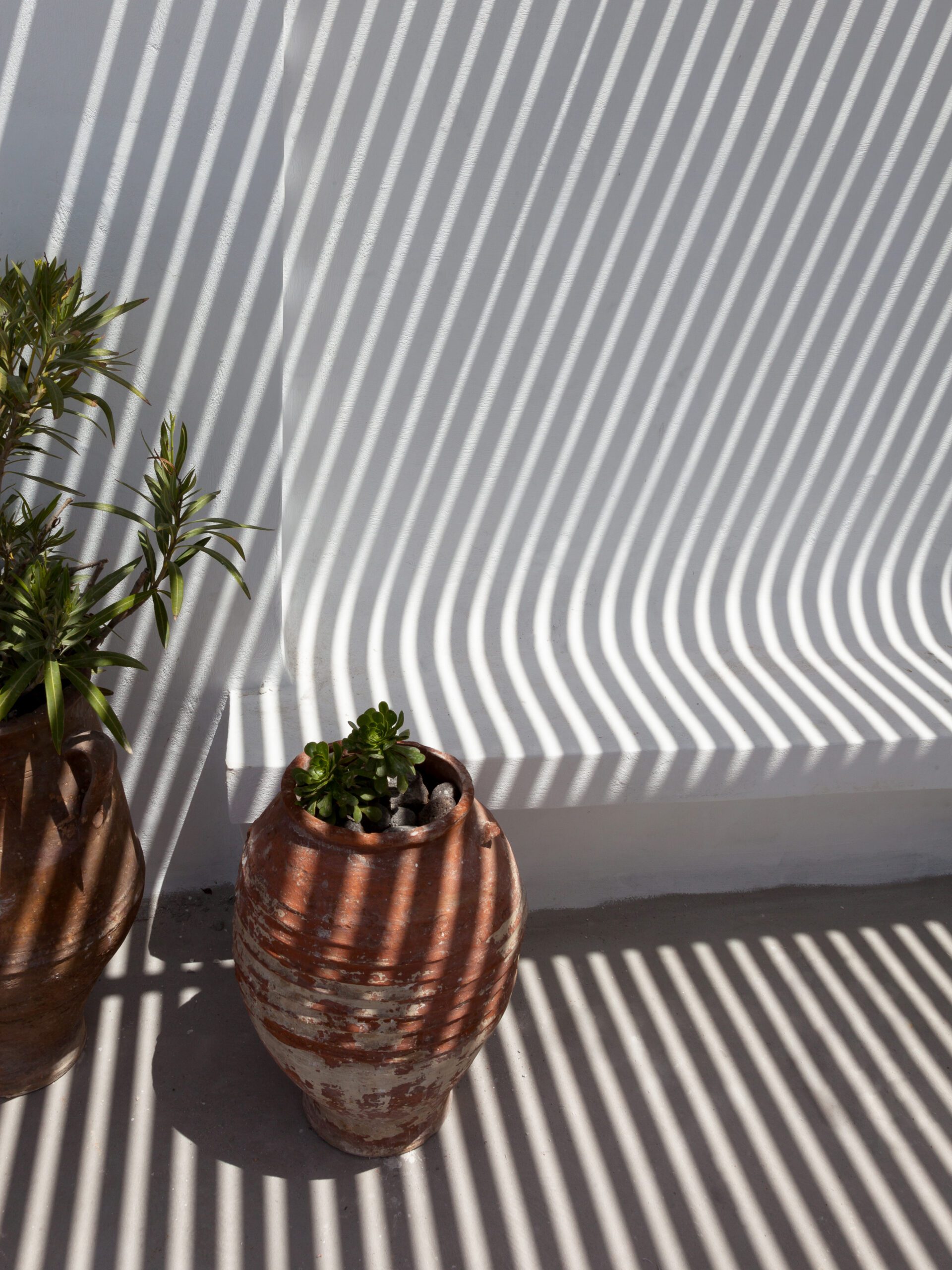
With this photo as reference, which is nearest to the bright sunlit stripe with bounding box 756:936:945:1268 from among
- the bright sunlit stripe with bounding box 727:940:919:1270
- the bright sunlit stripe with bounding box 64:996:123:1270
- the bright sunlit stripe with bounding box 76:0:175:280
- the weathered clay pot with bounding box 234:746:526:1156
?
the bright sunlit stripe with bounding box 727:940:919:1270

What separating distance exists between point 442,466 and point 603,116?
852 millimetres

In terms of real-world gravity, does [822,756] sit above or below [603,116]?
below

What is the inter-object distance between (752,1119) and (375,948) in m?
1.01

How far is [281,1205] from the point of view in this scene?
6.78 ft

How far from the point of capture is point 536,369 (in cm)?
258

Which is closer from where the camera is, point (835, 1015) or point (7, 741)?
point (7, 741)

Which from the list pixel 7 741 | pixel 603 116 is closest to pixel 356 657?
pixel 7 741

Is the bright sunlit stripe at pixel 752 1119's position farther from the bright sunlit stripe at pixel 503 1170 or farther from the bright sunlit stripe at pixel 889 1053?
the bright sunlit stripe at pixel 503 1170

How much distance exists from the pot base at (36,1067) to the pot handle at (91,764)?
0.51 m

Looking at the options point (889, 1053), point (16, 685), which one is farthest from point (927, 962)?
point (16, 685)

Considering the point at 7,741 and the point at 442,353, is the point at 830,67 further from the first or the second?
the point at 7,741

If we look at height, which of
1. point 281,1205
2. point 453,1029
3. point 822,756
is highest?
point 822,756

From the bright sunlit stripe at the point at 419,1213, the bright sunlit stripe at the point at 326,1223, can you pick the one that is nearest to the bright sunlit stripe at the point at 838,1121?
the bright sunlit stripe at the point at 419,1213

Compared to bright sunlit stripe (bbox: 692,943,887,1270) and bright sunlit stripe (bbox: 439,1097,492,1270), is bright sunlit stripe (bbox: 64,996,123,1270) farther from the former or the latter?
bright sunlit stripe (bbox: 692,943,887,1270)
